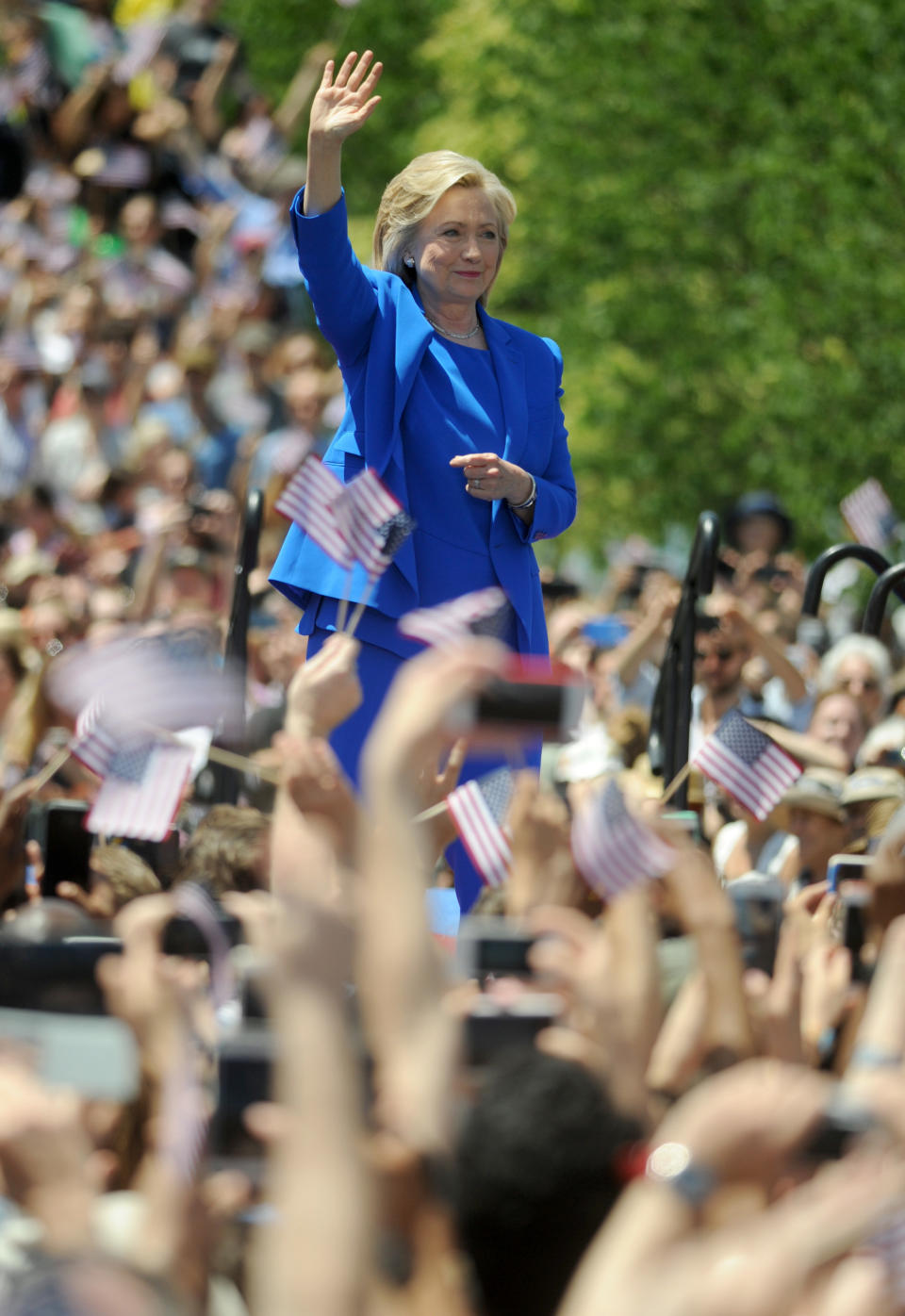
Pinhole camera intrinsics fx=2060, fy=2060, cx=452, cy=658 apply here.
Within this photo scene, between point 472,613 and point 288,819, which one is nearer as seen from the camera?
point 288,819

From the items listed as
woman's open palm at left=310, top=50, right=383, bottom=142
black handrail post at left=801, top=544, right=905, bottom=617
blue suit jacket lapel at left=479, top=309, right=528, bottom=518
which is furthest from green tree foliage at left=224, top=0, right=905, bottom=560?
woman's open palm at left=310, top=50, right=383, bottom=142

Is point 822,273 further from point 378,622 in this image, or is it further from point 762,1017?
point 762,1017

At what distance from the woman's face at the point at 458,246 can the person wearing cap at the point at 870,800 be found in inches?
67.1

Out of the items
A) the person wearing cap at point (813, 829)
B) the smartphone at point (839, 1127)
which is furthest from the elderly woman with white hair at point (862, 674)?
the smartphone at point (839, 1127)

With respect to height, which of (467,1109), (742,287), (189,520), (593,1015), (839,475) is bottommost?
(839,475)

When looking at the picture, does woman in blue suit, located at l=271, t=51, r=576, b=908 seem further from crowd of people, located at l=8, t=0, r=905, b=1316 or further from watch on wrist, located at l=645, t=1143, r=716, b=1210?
watch on wrist, located at l=645, t=1143, r=716, b=1210

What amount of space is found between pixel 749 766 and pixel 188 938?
2075mm

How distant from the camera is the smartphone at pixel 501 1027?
2.54 meters

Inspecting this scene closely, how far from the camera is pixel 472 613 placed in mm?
3545

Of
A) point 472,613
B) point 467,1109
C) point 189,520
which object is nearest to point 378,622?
point 472,613

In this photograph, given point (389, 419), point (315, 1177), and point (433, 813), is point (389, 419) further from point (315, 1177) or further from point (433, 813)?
point (315, 1177)

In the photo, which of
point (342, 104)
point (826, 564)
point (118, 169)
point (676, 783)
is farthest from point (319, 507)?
point (118, 169)

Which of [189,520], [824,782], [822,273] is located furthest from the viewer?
[822,273]

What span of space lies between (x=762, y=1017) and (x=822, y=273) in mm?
9869
